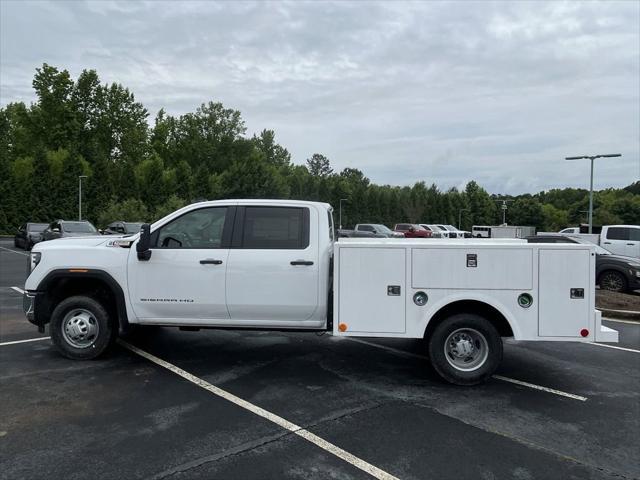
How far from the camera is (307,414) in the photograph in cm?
491

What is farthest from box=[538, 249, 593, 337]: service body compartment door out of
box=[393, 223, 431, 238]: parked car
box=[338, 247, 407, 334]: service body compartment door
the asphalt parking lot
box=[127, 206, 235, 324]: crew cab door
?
box=[393, 223, 431, 238]: parked car

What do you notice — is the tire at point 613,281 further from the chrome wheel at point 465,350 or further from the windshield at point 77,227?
the windshield at point 77,227

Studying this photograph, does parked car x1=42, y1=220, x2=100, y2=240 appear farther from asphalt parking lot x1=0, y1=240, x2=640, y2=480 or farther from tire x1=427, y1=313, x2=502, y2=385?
tire x1=427, y1=313, x2=502, y2=385

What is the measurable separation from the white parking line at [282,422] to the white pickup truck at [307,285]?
1.90 feet

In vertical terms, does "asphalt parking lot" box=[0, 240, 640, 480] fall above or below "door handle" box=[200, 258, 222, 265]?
below

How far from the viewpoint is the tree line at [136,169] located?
4972cm

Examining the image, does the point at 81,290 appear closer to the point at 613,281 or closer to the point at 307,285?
the point at 307,285

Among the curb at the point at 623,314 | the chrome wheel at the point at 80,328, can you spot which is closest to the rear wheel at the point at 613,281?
the curb at the point at 623,314

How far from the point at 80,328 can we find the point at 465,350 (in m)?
4.54

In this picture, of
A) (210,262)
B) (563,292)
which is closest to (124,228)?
(210,262)

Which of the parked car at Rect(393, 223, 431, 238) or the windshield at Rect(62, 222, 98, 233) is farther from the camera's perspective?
the parked car at Rect(393, 223, 431, 238)

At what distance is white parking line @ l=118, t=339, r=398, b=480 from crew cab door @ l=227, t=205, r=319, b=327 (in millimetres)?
831

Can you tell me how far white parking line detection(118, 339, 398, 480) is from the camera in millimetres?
3859

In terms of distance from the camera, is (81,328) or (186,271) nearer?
(186,271)
